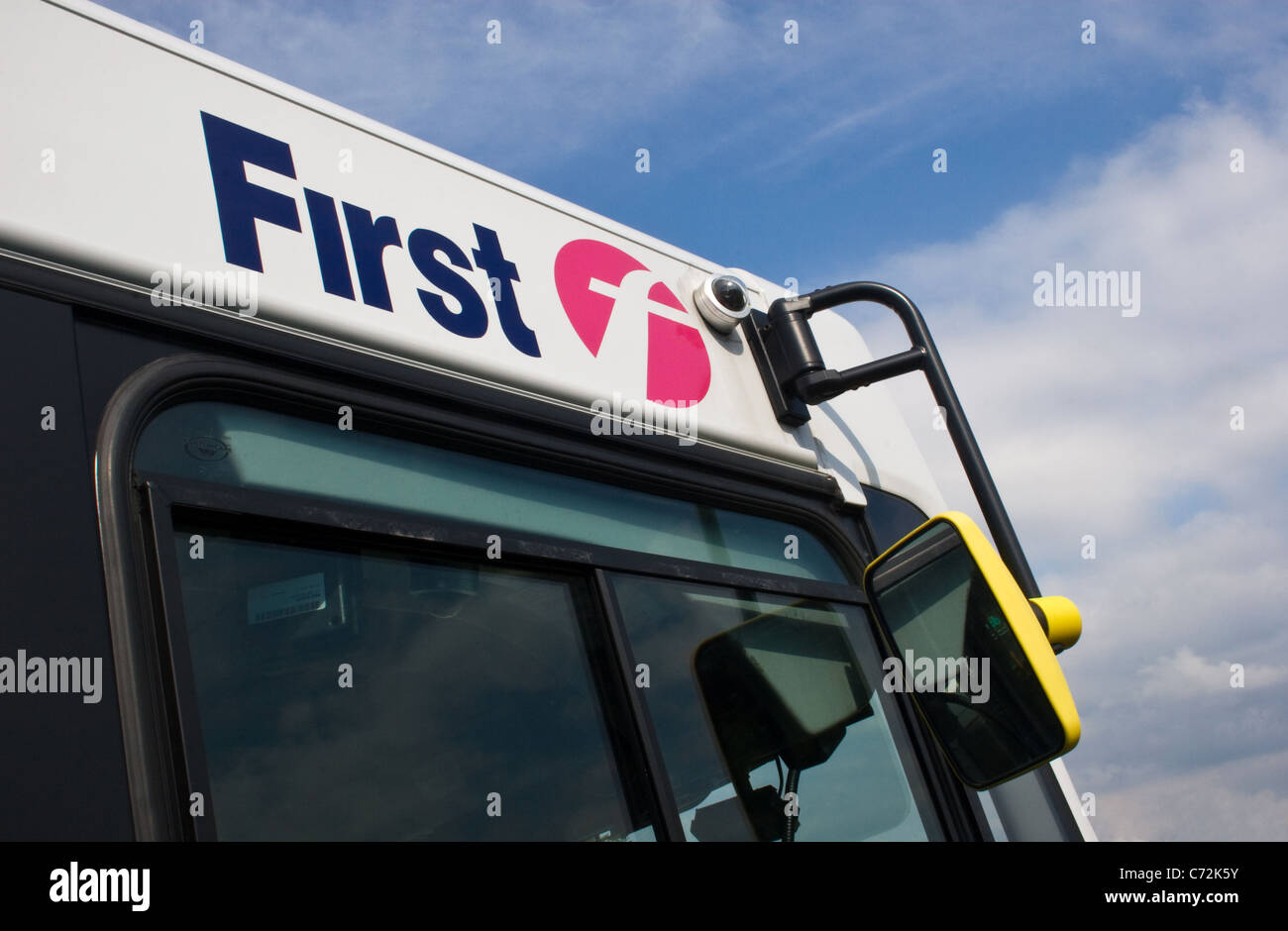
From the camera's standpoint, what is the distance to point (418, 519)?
4.98 ft

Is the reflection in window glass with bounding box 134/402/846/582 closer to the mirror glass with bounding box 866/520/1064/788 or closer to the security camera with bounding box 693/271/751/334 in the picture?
the mirror glass with bounding box 866/520/1064/788

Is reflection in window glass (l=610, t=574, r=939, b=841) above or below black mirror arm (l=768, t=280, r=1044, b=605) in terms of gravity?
below

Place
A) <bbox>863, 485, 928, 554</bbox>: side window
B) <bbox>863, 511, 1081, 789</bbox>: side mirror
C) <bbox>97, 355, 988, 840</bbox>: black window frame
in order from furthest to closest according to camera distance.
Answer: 1. <bbox>863, 485, 928, 554</bbox>: side window
2. <bbox>863, 511, 1081, 789</bbox>: side mirror
3. <bbox>97, 355, 988, 840</bbox>: black window frame

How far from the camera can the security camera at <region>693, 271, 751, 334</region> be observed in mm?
2301

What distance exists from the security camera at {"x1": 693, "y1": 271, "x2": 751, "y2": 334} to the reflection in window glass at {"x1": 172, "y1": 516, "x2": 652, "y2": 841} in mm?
841

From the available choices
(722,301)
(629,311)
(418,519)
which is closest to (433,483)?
(418,519)

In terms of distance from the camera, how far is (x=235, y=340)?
1448mm

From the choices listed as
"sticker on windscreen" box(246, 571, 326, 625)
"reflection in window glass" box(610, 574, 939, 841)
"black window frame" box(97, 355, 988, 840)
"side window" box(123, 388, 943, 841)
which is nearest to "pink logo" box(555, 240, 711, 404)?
"black window frame" box(97, 355, 988, 840)

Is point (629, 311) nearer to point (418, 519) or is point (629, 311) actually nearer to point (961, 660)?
point (418, 519)

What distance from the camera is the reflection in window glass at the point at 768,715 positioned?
5.50 ft

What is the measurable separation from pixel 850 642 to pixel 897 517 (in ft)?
1.39

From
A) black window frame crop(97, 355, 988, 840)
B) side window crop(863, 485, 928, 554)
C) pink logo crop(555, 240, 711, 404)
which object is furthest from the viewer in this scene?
side window crop(863, 485, 928, 554)

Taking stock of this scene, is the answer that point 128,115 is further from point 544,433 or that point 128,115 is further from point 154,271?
point 544,433

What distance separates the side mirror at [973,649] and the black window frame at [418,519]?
0.28 metres
